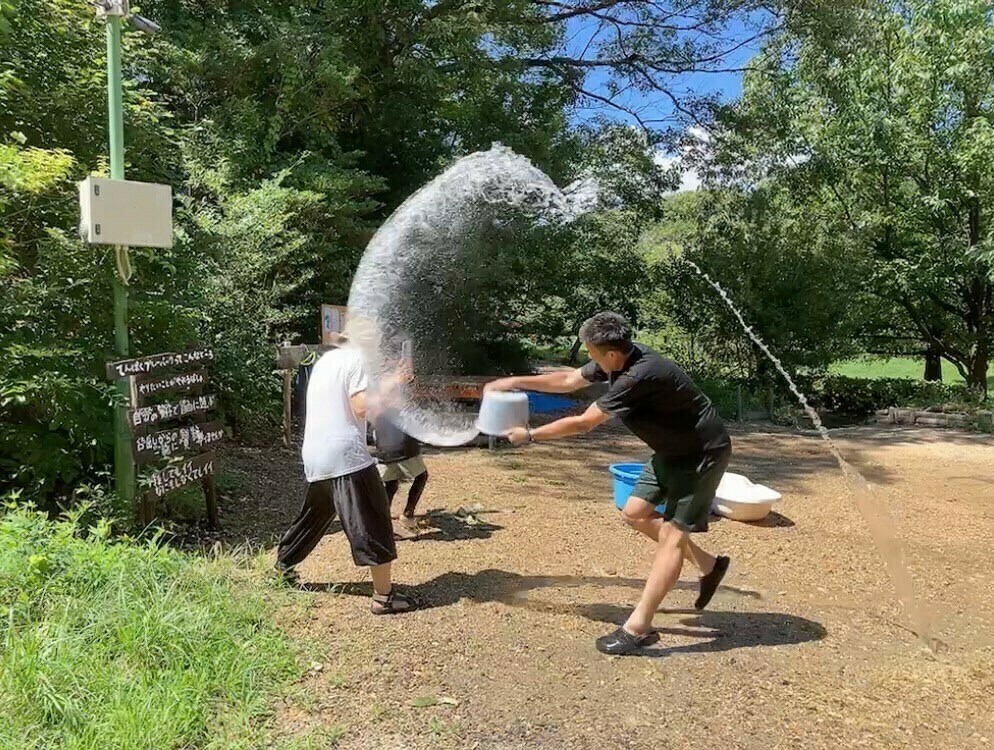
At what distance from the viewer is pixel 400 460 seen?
5.28 meters

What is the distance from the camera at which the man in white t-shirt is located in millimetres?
3863

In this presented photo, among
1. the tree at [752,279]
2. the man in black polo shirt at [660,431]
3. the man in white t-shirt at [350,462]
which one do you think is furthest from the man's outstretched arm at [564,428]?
the tree at [752,279]

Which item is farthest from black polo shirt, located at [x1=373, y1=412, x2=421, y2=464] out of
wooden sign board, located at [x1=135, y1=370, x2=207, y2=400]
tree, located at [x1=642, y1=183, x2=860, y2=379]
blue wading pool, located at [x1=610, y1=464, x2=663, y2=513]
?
tree, located at [x1=642, y1=183, x2=860, y2=379]

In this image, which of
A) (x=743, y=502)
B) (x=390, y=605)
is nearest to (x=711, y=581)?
(x=390, y=605)

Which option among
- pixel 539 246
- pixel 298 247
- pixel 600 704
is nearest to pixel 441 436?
pixel 600 704

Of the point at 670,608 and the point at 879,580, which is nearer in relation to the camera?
the point at 670,608

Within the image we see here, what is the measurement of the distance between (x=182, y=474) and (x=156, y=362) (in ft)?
2.36

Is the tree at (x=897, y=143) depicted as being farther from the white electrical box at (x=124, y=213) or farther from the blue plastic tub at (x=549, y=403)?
the white electrical box at (x=124, y=213)

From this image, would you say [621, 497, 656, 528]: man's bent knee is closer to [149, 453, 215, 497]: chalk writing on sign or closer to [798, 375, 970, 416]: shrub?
[149, 453, 215, 497]: chalk writing on sign

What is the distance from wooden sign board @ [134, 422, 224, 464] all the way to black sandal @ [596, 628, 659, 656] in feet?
9.30

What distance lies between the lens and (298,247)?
8.74 m

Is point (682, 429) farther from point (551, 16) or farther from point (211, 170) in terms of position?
point (551, 16)

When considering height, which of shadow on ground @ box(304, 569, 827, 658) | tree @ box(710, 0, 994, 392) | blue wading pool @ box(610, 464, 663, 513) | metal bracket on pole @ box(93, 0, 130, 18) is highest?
tree @ box(710, 0, 994, 392)

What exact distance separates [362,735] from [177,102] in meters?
8.80
